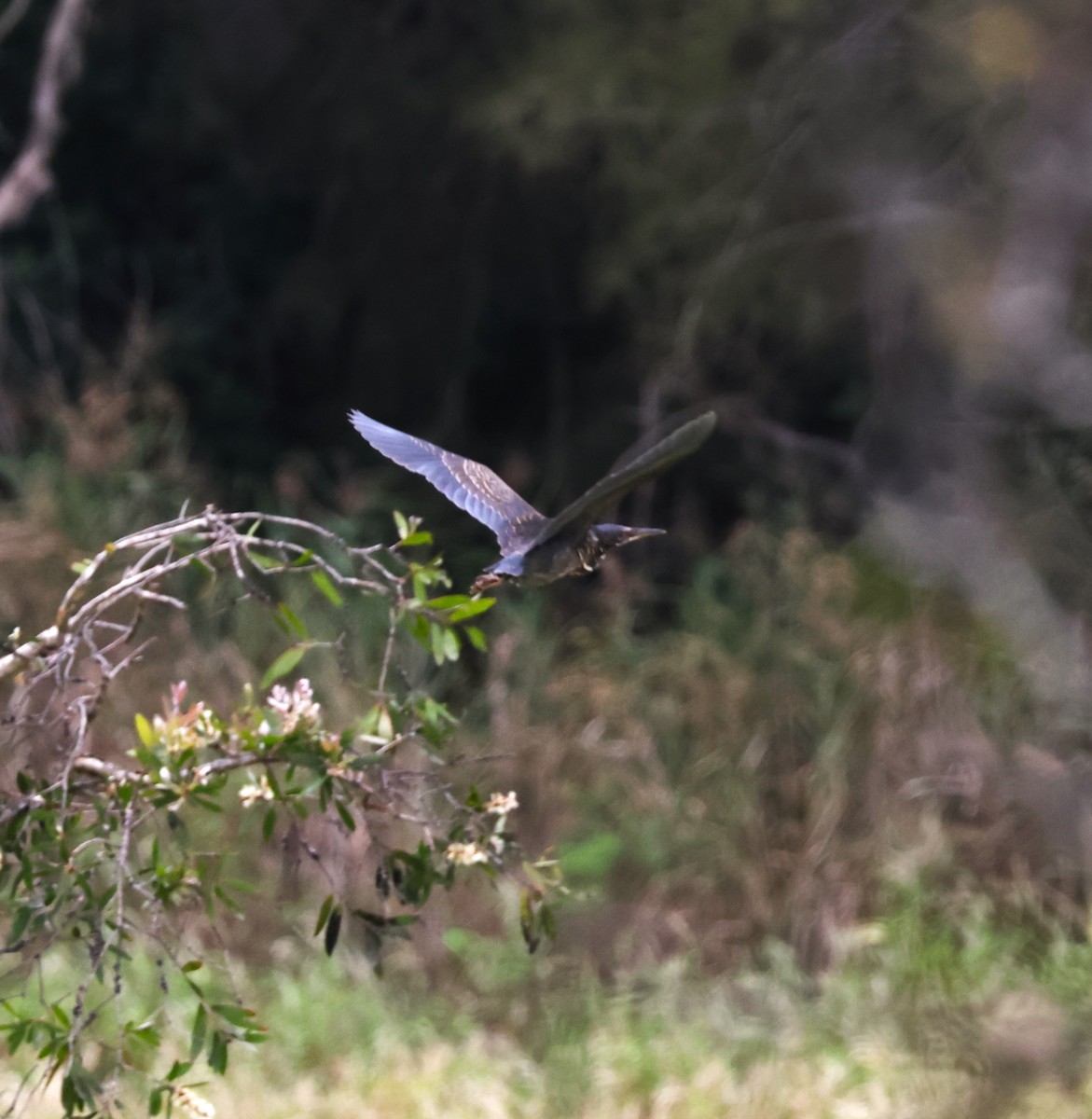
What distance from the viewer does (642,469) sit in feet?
5.31

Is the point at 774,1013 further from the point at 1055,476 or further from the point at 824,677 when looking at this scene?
the point at 1055,476

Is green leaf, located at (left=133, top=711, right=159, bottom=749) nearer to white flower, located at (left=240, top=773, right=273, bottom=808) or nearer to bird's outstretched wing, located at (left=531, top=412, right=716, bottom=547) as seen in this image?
white flower, located at (left=240, top=773, right=273, bottom=808)

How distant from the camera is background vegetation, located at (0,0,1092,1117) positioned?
3926 mm

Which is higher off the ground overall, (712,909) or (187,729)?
(187,729)

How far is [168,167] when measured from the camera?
30.8 feet

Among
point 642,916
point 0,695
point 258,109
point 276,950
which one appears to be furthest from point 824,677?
point 258,109

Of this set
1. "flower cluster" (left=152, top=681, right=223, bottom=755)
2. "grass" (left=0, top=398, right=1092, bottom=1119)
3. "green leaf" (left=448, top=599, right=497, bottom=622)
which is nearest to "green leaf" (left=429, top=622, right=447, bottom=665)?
"green leaf" (left=448, top=599, right=497, bottom=622)

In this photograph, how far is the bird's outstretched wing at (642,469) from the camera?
1.55 m

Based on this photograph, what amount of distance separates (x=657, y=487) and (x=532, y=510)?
6.10 metres

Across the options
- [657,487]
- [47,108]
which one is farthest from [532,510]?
[657,487]

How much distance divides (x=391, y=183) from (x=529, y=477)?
73.7 inches

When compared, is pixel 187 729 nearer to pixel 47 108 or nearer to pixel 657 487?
pixel 47 108

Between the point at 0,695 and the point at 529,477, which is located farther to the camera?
the point at 529,477

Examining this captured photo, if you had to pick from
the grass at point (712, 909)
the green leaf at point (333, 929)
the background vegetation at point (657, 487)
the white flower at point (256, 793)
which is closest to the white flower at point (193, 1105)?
the background vegetation at point (657, 487)
